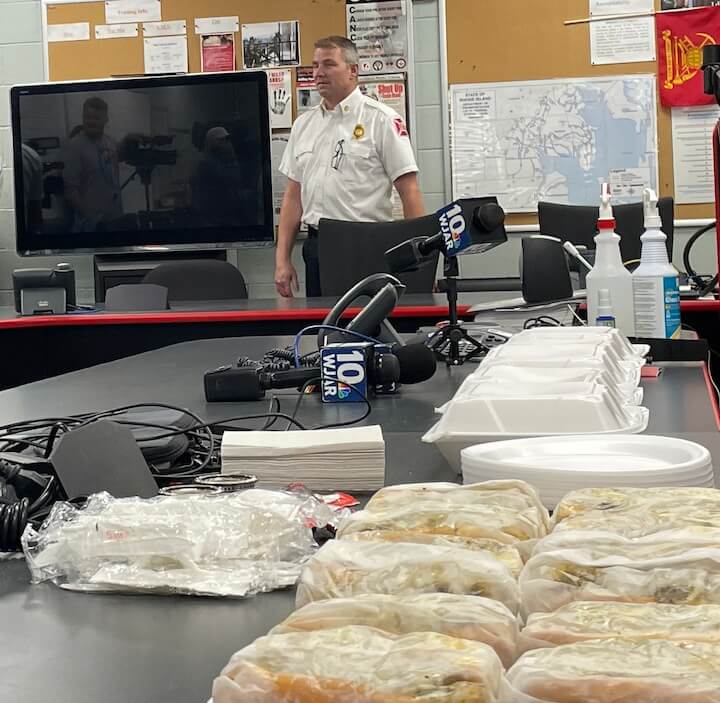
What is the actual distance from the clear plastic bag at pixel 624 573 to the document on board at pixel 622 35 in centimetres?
458

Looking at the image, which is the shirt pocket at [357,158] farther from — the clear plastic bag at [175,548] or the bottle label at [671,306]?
the clear plastic bag at [175,548]

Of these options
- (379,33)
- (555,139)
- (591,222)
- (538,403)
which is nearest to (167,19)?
(379,33)

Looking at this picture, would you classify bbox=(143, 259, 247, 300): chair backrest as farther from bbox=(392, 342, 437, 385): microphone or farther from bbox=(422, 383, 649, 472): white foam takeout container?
bbox=(422, 383, 649, 472): white foam takeout container

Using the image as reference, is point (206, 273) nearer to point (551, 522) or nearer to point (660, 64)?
point (660, 64)

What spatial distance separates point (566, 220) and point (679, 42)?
1.26 m

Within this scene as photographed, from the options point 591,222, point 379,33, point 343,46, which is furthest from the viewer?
point 379,33

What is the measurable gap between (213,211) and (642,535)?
4635 millimetres

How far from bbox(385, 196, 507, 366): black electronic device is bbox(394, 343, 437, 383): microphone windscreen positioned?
24cm

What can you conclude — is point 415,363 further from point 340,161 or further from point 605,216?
point 340,161

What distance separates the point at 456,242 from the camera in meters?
1.63

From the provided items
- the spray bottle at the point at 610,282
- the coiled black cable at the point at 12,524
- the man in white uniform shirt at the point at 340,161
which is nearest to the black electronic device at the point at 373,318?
the spray bottle at the point at 610,282

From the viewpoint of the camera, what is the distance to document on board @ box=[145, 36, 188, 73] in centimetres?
504

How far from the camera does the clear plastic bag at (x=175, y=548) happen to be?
0.61 metres

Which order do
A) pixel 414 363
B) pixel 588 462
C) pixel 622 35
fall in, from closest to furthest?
pixel 588 462 → pixel 414 363 → pixel 622 35
